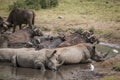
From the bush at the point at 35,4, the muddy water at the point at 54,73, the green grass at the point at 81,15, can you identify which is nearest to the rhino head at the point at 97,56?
the muddy water at the point at 54,73

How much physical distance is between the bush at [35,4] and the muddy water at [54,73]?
36.6 feet

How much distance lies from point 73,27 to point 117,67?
814 centimetres

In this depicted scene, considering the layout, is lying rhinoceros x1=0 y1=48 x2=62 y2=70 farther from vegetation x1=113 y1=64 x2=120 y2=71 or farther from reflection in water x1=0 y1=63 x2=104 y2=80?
vegetation x1=113 y1=64 x2=120 y2=71

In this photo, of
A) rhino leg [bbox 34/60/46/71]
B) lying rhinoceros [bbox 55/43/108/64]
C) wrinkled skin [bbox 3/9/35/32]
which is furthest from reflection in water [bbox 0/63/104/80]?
wrinkled skin [bbox 3/9/35/32]

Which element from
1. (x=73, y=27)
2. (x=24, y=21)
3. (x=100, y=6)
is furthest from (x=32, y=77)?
(x=100, y=6)

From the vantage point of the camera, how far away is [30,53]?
52.7 feet

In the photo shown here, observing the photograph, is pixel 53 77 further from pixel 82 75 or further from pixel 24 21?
pixel 24 21

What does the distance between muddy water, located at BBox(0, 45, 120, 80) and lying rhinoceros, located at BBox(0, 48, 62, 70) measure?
23cm

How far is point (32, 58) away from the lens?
52.3ft

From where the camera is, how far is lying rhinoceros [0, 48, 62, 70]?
15672 millimetres

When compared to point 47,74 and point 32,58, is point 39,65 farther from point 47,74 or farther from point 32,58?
point 47,74

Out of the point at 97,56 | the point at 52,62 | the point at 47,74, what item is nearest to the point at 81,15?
the point at 97,56

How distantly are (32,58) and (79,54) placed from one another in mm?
1818

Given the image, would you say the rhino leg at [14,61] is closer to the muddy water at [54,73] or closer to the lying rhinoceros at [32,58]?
the lying rhinoceros at [32,58]
